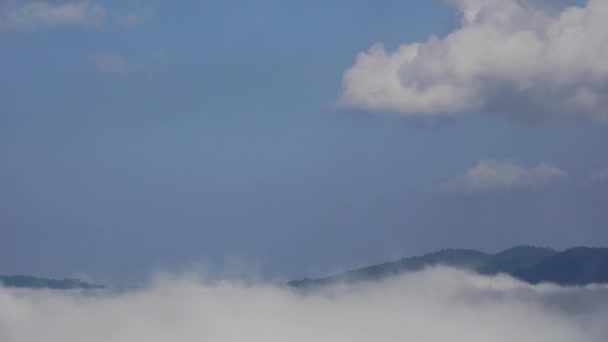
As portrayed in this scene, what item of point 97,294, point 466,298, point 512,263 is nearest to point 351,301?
point 466,298

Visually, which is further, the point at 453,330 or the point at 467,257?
the point at 467,257

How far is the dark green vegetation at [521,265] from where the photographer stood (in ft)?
426

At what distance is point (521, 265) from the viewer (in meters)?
138

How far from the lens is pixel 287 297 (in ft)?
464

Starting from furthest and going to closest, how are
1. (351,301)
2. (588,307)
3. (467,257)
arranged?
(467,257) → (351,301) → (588,307)

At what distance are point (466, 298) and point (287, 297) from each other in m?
27.4

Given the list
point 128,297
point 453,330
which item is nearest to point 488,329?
point 453,330

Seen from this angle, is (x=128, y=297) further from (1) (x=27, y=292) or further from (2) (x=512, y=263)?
(2) (x=512, y=263)

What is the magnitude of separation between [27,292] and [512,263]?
2813 inches

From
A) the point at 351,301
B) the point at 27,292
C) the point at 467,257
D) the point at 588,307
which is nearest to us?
the point at 588,307

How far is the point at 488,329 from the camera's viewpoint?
387 ft

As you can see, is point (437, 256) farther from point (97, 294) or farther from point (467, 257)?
point (97, 294)

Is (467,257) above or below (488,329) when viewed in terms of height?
above

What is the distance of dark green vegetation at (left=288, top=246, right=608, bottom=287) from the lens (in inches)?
5113
